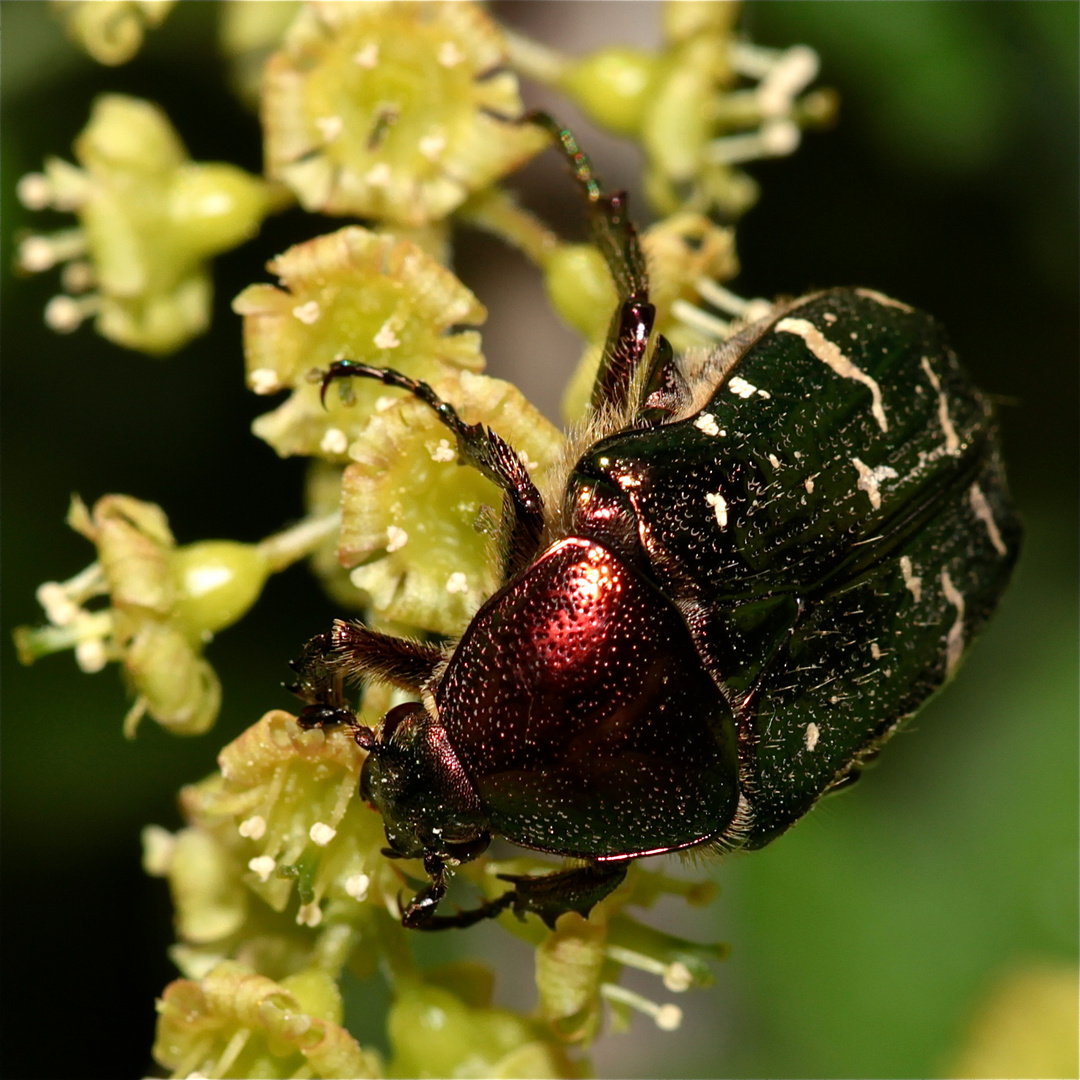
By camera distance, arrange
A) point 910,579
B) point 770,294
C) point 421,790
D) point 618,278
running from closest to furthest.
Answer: point 421,790
point 910,579
point 618,278
point 770,294

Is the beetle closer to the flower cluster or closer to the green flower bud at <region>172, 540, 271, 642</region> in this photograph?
the flower cluster

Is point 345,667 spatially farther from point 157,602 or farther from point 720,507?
point 720,507

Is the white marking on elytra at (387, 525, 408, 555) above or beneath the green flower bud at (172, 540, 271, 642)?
above

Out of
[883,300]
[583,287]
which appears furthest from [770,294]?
[583,287]

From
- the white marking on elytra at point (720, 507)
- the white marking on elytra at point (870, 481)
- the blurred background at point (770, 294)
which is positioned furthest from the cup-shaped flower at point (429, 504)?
the blurred background at point (770, 294)

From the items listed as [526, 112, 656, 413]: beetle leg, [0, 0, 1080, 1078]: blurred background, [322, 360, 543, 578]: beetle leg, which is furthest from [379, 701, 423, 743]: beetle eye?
[0, 0, 1080, 1078]: blurred background

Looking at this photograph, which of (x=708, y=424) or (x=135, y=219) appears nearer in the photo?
(x=708, y=424)

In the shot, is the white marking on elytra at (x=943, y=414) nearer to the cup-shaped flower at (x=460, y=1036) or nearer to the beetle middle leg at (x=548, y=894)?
the beetle middle leg at (x=548, y=894)
